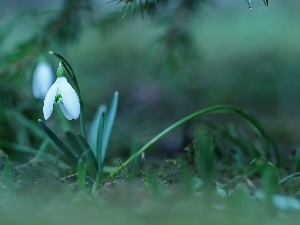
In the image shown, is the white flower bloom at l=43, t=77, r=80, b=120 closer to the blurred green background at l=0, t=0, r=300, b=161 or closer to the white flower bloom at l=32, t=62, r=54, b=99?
the blurred green background at l=0, t=0, r=300, b=161

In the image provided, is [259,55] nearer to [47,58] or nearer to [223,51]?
[223,51]

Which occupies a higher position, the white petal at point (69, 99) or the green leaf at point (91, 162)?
the white petal at point (69, 99)

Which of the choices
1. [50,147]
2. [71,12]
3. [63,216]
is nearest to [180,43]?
[71,12]

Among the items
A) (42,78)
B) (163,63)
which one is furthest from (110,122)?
(163,63)

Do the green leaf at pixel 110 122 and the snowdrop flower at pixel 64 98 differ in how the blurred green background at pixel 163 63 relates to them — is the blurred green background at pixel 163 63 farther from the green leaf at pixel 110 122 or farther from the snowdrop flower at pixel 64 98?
the snowdrop flower at pixel 64 98

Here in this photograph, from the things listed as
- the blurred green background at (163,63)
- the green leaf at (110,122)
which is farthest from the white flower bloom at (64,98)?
the blurred green background at (163,63)

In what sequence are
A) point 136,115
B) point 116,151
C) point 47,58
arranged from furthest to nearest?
point 136,115
point 116,151
point 47,58
